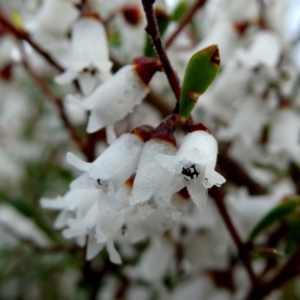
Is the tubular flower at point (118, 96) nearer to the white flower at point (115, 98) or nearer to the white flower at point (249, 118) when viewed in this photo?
the white flower at point (115, 98)

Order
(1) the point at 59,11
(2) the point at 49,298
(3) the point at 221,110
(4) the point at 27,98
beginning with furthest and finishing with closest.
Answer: (4) the point at 27,98
(2) the point at 49,298
(3) the point at 221,110
(1) the point at 59,11

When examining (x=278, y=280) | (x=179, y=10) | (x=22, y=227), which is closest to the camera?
(x=278, y=280)

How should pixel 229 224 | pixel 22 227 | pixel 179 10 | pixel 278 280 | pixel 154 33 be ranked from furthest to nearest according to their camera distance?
pixel 22 227
pixel 179 10
pixel 278 280
pixel 229 224
pixel 154 33

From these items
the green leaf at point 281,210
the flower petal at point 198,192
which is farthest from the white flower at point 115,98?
the green leaf at point 281,210

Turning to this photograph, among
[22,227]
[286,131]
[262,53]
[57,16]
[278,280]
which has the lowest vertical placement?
[22,227]

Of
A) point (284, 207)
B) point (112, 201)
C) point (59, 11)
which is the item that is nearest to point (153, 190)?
point (112, 201)

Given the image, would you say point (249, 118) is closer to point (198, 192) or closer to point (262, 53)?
point (262, 53)

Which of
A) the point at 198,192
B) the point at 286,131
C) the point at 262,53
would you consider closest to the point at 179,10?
the point at 262,53

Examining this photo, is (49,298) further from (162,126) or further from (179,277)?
(162,126)
